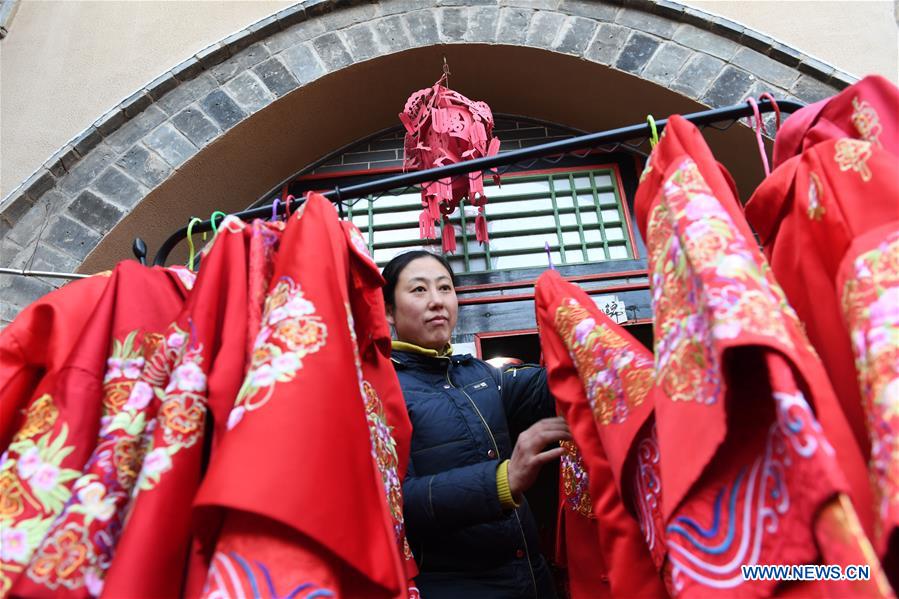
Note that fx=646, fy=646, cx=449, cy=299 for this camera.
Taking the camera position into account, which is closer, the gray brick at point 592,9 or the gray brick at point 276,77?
the gray brick at point 276,77

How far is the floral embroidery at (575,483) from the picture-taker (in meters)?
1.26

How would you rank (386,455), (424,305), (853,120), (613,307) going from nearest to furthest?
1. (853,120)
2. (386,455)
3. (424,305)
4. (613,307)

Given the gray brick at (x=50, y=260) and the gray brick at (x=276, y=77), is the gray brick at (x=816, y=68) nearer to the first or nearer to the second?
the gray brick at (x=276, y=77)

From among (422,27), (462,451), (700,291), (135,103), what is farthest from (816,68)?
(135,103)

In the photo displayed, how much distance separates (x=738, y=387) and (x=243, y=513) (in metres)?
0.61

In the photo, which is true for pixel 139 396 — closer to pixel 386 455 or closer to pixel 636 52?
pixel 386 455

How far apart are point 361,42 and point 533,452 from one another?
8.46 ft

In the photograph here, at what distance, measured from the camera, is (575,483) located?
4.26 ft

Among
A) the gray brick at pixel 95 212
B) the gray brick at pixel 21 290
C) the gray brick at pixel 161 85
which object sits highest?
the gray brick at pixel 161 85

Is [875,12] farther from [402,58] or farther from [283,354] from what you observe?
[283,354]

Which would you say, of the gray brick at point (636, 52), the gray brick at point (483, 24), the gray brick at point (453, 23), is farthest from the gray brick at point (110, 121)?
the gray brick at point (636, 52)

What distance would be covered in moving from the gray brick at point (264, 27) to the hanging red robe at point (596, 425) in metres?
2.46

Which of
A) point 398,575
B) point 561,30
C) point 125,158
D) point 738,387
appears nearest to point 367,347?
point 398,575

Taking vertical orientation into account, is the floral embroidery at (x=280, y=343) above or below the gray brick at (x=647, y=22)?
below
